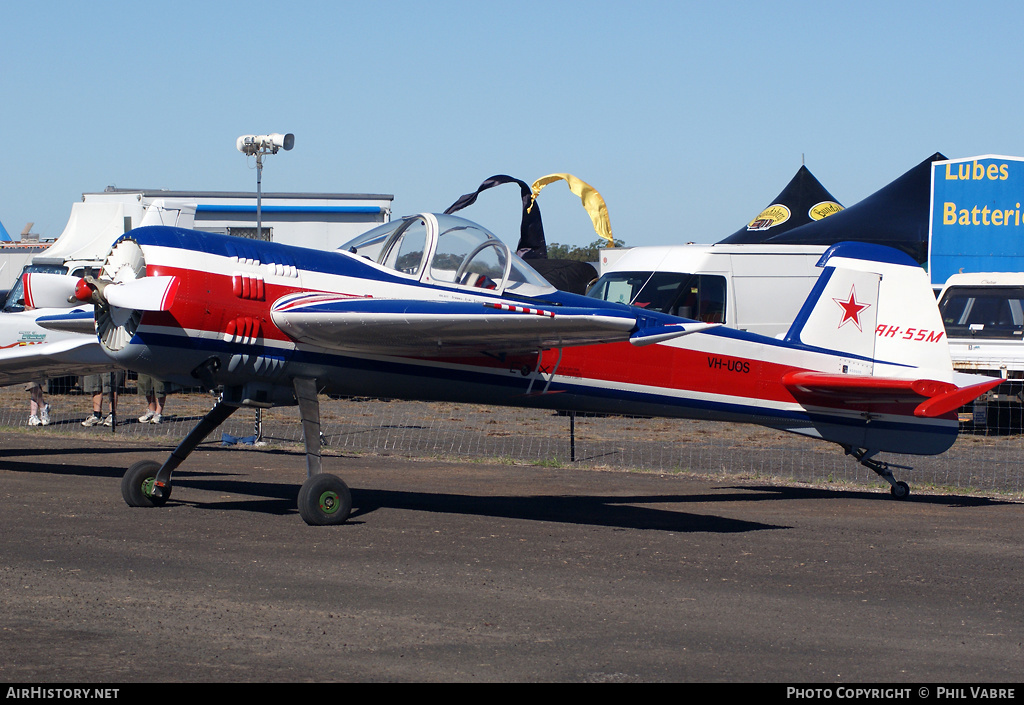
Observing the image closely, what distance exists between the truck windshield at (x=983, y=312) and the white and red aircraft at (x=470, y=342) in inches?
332

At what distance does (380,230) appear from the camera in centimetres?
914

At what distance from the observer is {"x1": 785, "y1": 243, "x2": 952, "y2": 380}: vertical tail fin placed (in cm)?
1049

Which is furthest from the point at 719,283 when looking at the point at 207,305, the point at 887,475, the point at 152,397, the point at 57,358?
the point at 207,305

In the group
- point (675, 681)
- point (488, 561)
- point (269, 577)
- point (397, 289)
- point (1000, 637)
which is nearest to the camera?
point (675, 681)

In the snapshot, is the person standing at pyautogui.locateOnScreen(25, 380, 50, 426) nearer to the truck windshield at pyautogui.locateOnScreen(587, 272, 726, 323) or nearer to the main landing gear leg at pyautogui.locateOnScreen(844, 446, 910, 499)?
the truck windshield at pyautogui.locateOnScreen(587, 272, 726, 323)

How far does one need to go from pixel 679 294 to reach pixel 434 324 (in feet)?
40.2

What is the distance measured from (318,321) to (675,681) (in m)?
4.54

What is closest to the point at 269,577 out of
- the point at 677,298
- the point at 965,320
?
the point at 677,298

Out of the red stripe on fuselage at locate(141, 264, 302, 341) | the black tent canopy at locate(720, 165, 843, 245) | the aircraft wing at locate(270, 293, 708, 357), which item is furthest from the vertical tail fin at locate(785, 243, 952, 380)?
the black tent canopy at locate(720, 165, 843, 245)

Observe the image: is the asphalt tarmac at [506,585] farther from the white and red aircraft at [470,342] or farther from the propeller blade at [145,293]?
the propeller blade at [145,293]

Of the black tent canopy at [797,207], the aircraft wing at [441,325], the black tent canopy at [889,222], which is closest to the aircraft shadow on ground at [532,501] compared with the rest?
the aircraft wing at [441,325]

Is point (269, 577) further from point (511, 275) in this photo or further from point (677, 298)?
point (677, 298)

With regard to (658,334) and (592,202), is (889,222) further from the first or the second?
(658,334)

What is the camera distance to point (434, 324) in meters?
7.95
